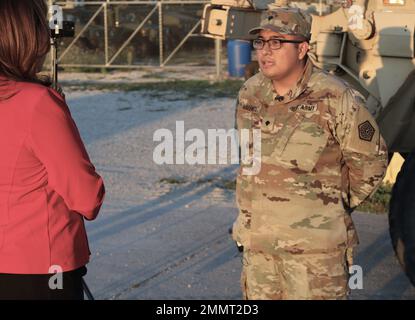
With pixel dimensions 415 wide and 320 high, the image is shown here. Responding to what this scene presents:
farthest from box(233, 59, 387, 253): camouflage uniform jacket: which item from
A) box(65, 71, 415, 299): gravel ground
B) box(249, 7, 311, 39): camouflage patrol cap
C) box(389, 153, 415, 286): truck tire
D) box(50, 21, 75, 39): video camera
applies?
box(65, 71, 415, 299): gravel ground

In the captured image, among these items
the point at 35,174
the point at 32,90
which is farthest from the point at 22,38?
the point at 35,174

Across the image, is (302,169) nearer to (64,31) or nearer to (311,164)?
(311,164)

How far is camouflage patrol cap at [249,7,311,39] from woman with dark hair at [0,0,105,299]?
1176 millimetres

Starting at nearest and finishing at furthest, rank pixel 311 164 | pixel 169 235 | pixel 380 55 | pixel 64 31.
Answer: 1. pixel 311 164
2. pixel 64 31
3. pixel 380 55
4. pixel 169 235

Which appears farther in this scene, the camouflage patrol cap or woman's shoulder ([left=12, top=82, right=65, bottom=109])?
the camouflage patrol cap

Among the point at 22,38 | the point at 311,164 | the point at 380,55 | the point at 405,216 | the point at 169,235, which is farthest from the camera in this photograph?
the point at 169,235

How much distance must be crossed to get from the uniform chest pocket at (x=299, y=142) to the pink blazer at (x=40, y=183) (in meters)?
1.06

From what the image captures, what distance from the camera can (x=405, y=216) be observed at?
15.7 feet

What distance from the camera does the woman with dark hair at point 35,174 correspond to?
2.56 meters

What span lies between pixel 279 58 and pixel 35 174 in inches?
51.1

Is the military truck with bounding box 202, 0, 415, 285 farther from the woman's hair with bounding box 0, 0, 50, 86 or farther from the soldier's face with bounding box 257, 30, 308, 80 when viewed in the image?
the woman's hair with bounding box 0, 0, 50, 86

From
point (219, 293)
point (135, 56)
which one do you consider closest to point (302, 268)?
point (219, 293)

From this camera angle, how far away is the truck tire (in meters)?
4.77
